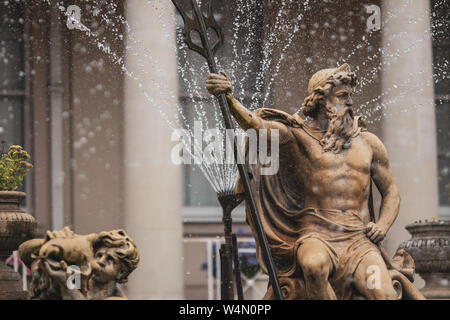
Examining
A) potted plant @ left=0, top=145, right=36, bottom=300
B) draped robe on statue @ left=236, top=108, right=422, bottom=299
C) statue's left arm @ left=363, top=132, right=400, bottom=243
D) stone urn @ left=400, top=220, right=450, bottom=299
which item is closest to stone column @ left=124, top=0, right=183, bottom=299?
stone urn @ left=400, top=220, right=450, bottom=299

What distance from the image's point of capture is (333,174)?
8188 millimetres

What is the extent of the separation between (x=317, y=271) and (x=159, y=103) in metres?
6.70

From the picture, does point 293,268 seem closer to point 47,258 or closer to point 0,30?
point 47,258

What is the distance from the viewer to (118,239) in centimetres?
728

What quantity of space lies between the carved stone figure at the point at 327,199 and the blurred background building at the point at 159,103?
212 inches

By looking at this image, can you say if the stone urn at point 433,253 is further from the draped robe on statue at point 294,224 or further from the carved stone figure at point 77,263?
the carved stone figure at point 77,263

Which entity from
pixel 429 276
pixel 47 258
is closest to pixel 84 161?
pixel 429 276

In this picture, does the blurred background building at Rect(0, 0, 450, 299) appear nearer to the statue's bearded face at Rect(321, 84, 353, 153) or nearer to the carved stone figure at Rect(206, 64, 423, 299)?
the carved stone figure at Rect(206, 64, 423, 299)

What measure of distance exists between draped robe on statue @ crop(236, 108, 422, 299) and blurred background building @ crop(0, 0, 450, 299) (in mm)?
5357

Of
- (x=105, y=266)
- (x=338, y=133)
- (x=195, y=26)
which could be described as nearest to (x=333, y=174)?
(x=338, y=133)

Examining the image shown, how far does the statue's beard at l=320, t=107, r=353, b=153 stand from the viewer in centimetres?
827

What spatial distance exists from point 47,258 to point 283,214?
1.96 meters

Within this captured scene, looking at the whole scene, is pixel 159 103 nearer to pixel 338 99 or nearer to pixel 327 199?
pixel 338 99

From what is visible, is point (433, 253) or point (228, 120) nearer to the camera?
point (228, 120)
